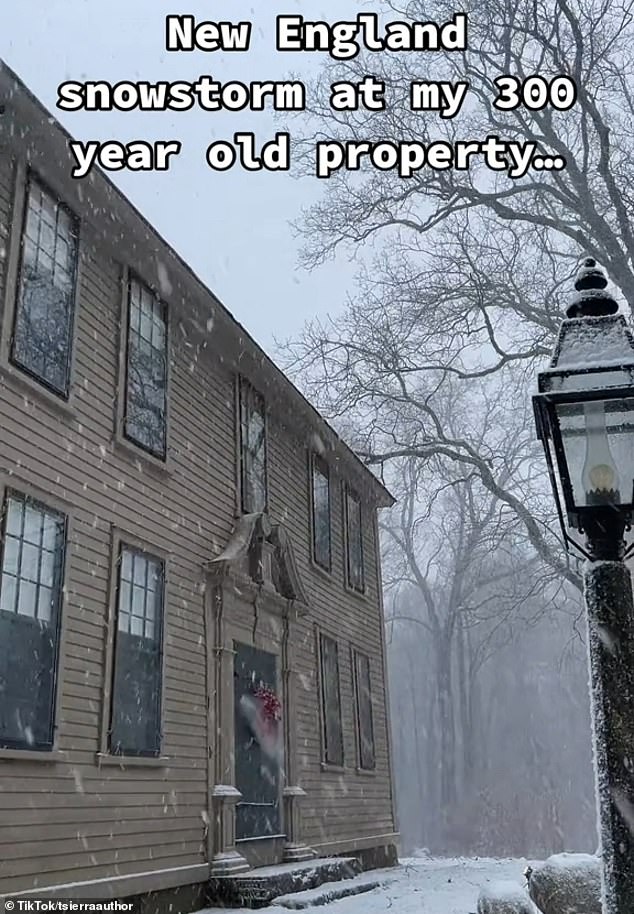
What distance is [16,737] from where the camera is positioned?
635 centimetres

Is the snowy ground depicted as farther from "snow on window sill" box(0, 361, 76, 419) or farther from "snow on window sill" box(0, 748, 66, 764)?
"snow on window sill" box(0, 361, 76, 419)

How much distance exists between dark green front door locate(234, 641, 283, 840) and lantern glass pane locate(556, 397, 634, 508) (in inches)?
298

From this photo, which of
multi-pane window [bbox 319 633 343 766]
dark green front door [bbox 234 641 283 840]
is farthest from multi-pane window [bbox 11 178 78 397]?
multi-pane window [bbox 319 633 343 766]

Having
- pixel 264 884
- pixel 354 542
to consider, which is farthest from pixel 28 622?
pixel 354 542

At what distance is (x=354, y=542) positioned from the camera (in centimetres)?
1584

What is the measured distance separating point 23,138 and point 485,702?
51.9 metres

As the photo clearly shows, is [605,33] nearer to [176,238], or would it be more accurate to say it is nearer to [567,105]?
[567,105]

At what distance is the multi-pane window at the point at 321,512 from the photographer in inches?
541

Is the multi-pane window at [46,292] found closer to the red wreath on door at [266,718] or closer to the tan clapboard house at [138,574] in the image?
the tan clapboard house at [138,574]

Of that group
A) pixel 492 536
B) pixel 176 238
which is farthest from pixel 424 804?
pixel 176 238

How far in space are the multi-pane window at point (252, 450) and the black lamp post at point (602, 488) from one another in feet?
26.4

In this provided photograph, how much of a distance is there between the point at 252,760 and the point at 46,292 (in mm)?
5679

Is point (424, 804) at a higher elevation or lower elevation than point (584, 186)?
lower

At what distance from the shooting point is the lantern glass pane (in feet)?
9.96
